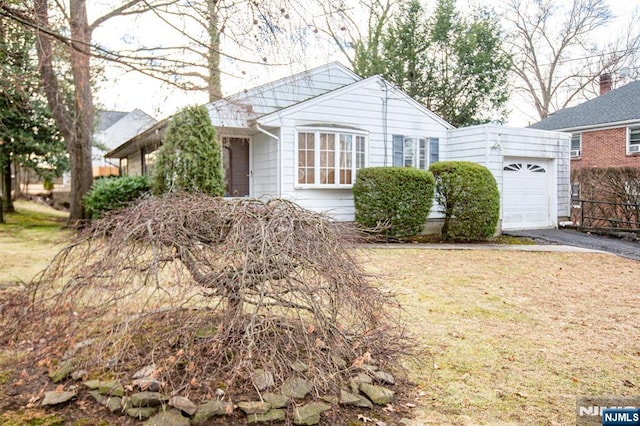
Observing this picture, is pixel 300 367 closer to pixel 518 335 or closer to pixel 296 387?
pixel 296 387

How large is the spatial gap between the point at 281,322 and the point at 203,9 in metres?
4.51

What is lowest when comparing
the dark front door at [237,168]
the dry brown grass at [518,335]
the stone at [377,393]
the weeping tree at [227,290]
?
the dry brown grass at [518,335]

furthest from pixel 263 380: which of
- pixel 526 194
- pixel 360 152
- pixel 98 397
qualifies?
pixel 526 194

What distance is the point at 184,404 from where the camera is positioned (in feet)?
10.3

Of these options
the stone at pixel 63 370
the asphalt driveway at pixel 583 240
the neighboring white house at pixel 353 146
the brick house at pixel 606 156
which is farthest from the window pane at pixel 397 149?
the stone at pixel 63 370

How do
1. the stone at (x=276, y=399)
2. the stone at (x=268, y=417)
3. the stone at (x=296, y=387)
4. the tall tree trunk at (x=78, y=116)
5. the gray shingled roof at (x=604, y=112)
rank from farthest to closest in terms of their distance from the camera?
the gray shingled roof at (x=604, y=112) < the tall tree trunk at (x=78, y=116) < the stone at (x=296, y=387) < the stone at (x=276, y=399) < the stone at (x=268, y=417)

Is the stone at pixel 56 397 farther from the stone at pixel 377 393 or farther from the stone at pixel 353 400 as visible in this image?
the stone at pixel 377 393

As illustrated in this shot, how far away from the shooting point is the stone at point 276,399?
10.7 ft

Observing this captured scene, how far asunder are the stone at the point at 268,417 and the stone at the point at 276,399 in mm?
53

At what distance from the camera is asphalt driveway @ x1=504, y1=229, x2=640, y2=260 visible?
11.3 meters

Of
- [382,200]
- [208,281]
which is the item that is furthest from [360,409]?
[382,200]

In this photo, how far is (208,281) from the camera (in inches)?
144

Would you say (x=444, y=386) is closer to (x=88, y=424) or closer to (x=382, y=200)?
(x=88, y=424)

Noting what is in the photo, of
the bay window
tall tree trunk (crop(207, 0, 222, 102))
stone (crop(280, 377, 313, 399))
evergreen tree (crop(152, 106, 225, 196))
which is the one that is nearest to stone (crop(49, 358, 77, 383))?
stone (crop(280, 377, 313, 399))
